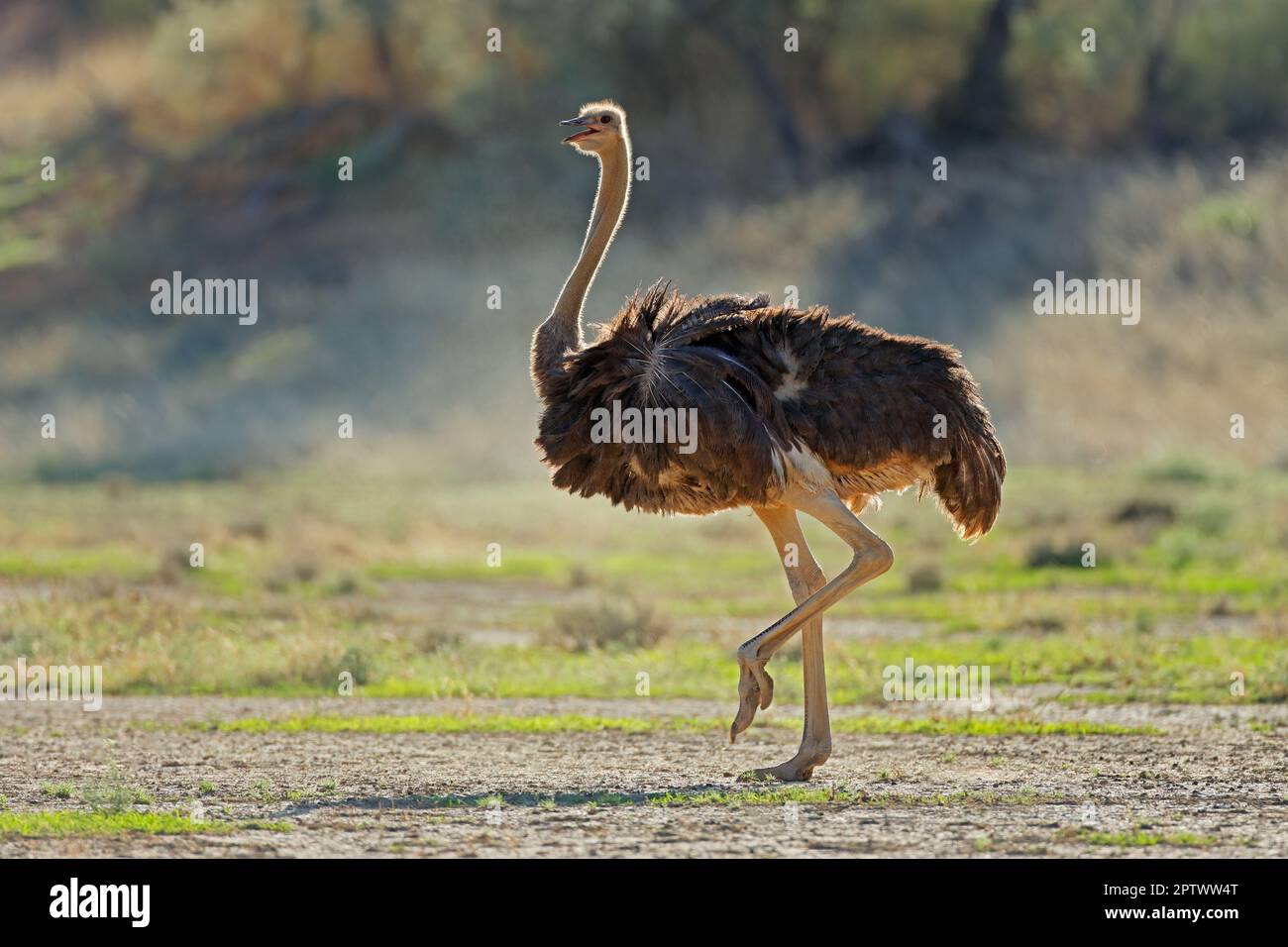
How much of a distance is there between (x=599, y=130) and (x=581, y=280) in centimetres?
104

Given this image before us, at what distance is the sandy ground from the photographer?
8641 millimetres

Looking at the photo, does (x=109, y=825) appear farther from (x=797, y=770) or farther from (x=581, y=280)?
(x=581, y=280)

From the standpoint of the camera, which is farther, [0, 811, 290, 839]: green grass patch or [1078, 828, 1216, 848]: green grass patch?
[0, 811, 290, 839]: green grass patch

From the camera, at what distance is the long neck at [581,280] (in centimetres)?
1088

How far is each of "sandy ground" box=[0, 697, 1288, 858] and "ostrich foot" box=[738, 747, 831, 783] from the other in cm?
9

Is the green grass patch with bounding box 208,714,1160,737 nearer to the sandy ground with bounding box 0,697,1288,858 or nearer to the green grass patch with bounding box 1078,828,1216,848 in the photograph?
the sandy ground with bounding box 0,697,1288,858

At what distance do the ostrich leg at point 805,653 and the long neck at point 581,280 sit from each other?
1.30 m

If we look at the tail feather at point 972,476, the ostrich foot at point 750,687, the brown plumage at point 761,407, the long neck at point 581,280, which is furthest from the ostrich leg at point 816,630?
the long neck at point 581,280

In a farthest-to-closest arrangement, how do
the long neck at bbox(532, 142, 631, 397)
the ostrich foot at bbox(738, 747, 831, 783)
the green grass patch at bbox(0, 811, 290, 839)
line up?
the long neck at bbox(532, 142, 631, 397)
the ostrich foot at bbox(738, 747, 831, 783)
the green grass patch at bbox(0, 811, 290, 839)

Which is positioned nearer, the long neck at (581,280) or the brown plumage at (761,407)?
the brown plumage at (761,407)

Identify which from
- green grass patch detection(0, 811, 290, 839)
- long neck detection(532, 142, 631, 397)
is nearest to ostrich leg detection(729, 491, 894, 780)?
long neck detection(532, 142, 631, 397)

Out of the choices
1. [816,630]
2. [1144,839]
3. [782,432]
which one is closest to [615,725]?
[816,630]

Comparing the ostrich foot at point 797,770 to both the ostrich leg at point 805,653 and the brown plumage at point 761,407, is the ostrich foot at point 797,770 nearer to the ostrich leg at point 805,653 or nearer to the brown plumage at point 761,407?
the ostrich leg at point 805,653

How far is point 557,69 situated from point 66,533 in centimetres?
2667
